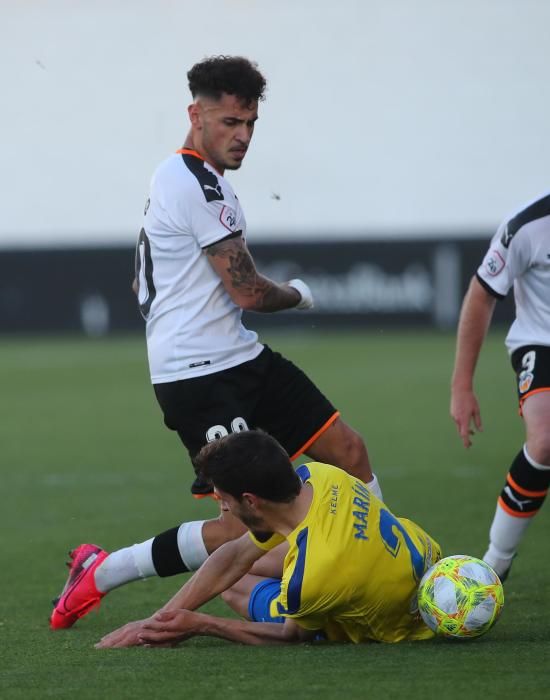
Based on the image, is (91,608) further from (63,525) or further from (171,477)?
(171,477)

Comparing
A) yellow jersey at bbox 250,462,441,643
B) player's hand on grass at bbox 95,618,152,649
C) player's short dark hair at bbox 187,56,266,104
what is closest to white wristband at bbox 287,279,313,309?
player's short dark hair at bbox 187,56,266,104

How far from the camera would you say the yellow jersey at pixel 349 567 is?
412 cm

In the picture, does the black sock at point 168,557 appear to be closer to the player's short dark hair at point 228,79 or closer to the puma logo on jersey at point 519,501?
the puma logo on jersey at point 519,501

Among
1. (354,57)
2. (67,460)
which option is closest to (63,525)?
(67,460)

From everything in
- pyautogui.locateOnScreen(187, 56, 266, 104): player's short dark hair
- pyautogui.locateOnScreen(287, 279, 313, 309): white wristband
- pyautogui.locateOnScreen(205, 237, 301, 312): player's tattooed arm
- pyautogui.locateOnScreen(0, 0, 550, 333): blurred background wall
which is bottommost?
pyautogui.locateOnScreen(0, 0, 550, 333): blurred background wall

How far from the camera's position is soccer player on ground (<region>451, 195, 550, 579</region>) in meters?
5.34

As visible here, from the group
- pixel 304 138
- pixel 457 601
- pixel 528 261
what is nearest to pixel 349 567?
pixel 457 601

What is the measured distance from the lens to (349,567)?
163 inches

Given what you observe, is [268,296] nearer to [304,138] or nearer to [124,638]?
[124,638]

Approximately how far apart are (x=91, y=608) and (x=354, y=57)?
61.2 feet

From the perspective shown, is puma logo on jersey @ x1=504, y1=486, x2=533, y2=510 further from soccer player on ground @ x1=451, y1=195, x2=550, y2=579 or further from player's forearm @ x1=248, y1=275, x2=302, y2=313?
player's forearm @ x1=248, y1=275, x2=302, y2=313

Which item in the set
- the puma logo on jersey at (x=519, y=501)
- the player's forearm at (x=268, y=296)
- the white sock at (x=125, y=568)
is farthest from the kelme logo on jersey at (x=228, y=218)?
the puma logo on jersey at (x=519, y=501)

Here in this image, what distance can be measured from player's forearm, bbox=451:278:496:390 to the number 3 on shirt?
3.54ft

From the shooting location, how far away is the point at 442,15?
22.7 m
